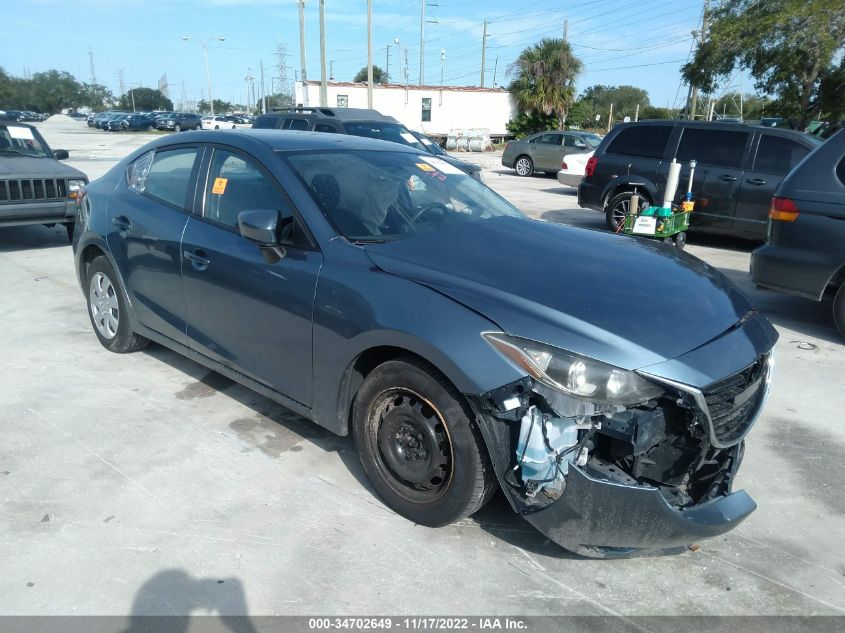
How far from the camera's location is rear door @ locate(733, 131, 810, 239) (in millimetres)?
9297

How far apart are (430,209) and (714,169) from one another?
7.61 meters


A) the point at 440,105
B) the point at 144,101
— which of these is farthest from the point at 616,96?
the point at 144,101

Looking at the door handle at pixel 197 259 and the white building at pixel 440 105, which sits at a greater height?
the white building at pixel 440 105

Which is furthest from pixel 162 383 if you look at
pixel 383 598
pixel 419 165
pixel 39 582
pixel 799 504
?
pixel 799 504

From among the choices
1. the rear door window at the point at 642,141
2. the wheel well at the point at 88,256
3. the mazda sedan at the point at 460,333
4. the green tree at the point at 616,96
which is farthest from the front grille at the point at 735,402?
the green tree at the point at 616,96

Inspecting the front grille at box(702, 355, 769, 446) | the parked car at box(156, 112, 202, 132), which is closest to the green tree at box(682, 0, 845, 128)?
the front grille at box(702, 355, 769, 446)

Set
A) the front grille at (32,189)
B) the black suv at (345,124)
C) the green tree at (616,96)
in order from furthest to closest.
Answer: the green tree at (616,96)
the black suv at (345,124)
the front grille at (32,189)

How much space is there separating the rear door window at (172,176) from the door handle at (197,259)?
1.14 feet

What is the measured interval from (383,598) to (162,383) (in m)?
2.72

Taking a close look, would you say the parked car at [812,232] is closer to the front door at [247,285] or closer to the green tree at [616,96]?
the front door at [247,285]

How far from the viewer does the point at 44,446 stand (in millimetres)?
3701

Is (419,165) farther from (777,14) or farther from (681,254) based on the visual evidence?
(777,14)

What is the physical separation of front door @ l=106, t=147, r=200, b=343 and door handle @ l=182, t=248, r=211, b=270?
0.11m

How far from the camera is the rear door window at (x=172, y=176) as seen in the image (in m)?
4.17
